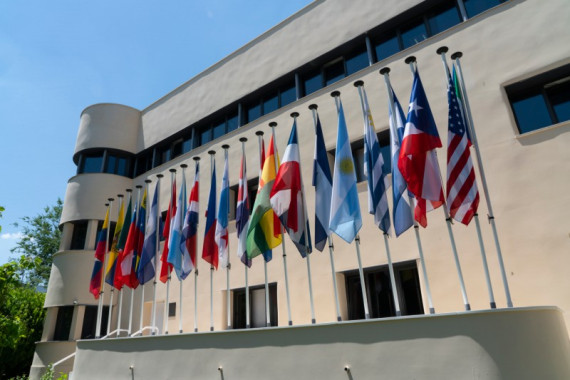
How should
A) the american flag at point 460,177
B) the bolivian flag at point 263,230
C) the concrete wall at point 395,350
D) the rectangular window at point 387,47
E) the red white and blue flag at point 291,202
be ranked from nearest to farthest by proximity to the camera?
the concrete wall at point 395,350
the american flag at point 460,177
the red white and blue flag at point 291,202
the bolivian flag at point 263,230
the rectangular window at point 387,47

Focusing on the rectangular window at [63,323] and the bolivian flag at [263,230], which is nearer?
the bolivian flag at [263,230]

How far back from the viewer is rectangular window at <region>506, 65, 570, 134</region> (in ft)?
30.2

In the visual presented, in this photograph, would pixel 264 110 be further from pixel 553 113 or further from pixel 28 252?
pixel 28 252

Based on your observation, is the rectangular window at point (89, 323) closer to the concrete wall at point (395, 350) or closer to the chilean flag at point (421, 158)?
the concrete wall at point (395, 350)

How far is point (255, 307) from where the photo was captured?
12672 mm

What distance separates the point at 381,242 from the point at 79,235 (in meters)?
14.5

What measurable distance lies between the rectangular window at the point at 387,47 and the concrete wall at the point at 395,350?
8552mm

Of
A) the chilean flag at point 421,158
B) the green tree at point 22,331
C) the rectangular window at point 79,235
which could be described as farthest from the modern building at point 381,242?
the green tree at point 22,331

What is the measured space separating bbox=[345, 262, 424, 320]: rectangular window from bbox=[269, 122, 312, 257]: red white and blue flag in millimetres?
2158

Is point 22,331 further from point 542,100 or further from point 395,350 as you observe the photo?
point 542,100

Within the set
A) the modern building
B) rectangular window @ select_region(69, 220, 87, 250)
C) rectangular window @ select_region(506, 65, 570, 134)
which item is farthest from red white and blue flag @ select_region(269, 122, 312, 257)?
rectangular window @ select_region(69, 220, 87, 250)

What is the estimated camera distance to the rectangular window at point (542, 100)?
9.21 metres

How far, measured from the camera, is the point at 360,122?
11867 millimetres

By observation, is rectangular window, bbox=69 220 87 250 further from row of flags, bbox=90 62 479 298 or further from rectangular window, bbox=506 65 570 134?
rectangular window, bbox=506 65 570 134
